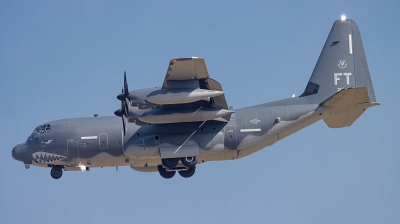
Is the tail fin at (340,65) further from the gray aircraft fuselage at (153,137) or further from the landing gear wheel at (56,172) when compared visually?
the landing gear wheel at (56,172)

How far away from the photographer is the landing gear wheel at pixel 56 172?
30.3m

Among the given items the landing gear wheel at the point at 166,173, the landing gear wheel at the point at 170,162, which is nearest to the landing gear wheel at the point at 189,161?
the landing gear wheel at the point at 170,162

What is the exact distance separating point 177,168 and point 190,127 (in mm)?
1978

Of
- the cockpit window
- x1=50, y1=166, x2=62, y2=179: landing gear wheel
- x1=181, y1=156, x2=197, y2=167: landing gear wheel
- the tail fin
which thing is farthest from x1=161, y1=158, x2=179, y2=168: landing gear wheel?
the tail fin

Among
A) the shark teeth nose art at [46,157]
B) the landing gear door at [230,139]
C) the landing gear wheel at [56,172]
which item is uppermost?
the landing gear door at [230,139]

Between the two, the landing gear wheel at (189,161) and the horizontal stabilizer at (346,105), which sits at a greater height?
the horizontal stabilizer at (346,105)

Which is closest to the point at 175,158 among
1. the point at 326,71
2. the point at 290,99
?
the point at 290,99

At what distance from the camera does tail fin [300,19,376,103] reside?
3059 centimetres

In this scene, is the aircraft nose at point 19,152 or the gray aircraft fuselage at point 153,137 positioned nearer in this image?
the gray aircraft fuselage at point 153,137

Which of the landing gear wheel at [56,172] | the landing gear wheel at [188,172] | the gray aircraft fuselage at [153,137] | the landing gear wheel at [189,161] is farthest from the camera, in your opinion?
the landing gear wheel at [56,172]

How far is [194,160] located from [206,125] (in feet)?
5.55

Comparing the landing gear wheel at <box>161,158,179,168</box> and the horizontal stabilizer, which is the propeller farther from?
the horizontal stabilizer

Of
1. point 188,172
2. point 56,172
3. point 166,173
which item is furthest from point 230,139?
point 56,172

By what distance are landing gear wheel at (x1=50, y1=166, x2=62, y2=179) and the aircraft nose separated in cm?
144
